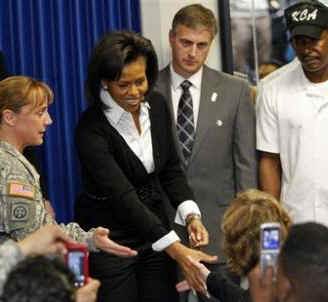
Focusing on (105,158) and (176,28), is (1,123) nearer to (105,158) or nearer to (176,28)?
(105,158)

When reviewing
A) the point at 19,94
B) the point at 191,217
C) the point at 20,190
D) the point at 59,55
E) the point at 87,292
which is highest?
the point at 59,55

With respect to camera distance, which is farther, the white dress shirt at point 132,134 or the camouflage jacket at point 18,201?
the white dress shirt at point 132,134

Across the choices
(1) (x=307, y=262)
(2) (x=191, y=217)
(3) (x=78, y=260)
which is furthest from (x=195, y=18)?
(1) (x=307, y=262)

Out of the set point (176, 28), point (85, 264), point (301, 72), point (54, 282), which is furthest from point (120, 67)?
point (54, 282)

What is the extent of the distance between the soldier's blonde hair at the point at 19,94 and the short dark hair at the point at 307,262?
1.48 metres

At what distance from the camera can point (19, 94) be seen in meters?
3.71

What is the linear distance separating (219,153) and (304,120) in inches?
19.7

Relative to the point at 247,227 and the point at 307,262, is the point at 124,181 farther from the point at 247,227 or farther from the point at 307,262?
the point at 307,262

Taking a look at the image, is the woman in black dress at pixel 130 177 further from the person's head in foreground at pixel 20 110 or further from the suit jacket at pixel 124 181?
the person's head in foreground at pixel 20 110

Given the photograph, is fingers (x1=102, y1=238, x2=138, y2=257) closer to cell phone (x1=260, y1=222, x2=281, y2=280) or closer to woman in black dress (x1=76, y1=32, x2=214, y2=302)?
woman in black dress (x1=76, y1=32, x2=214, y2=302)

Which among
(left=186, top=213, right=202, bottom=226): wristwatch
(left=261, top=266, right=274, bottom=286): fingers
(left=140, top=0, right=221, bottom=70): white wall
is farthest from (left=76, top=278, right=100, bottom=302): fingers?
(left=140, top=0, right=221, bottom=70): white wall

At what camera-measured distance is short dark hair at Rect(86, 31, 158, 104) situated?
160 inches

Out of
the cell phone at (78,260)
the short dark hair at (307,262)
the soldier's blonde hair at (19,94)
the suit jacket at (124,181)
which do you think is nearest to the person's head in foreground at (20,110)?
the soldier's blonde hair at (19,94)

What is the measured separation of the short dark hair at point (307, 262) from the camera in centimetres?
258
